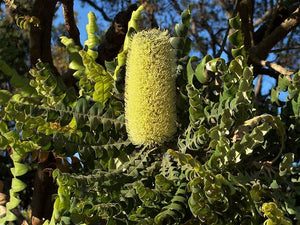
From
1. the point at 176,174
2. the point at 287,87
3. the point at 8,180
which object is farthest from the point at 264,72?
the point at 176,174

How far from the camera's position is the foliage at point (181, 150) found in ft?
2.94

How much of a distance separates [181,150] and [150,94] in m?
0.13

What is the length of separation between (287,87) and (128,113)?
0.35 m

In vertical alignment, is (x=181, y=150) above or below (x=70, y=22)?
below

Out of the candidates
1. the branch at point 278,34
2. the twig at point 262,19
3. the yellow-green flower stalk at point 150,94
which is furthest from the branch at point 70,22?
the twig at point 262,19

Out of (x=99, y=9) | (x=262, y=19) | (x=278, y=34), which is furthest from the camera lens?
(x=99, y=9)

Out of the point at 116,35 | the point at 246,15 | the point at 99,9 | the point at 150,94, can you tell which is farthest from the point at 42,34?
the point at 99,9

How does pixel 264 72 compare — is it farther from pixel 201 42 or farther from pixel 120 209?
pixel 120 209

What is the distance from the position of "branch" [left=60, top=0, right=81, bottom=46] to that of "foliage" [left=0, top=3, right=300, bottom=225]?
907 millimetres

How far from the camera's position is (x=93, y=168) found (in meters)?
1.07

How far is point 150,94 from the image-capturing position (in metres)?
1.03

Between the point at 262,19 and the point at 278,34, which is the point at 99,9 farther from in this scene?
the point at 278,34

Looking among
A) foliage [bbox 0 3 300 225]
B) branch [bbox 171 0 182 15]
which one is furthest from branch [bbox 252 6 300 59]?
foliage [bbox 0 3 300 225]

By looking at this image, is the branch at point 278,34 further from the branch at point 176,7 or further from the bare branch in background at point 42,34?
the bare branch in background at point 42,34
